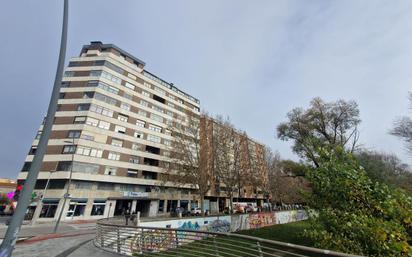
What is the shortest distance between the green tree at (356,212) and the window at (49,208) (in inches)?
1405

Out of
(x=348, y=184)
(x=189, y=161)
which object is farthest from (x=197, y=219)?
(x=348, y=184)

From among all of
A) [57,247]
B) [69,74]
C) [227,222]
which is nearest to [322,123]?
[227,222]

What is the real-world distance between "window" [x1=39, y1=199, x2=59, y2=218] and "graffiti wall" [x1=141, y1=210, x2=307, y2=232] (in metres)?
23.6

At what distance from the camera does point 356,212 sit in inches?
260

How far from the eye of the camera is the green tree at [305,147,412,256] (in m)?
5.38

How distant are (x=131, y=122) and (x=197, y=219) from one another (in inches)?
1114

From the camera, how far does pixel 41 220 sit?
94.4ft

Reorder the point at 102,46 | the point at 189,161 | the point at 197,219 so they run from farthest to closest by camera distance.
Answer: the point at 102,46, the point at 189,161, the point at 197,219

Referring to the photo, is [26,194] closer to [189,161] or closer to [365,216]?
[365,216]

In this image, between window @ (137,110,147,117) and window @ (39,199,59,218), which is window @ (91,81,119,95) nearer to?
window @ (137,110,147,117)

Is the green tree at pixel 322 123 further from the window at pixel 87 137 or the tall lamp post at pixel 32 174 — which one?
the window at pixel 87 137

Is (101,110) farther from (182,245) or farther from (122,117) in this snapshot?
(182,245)

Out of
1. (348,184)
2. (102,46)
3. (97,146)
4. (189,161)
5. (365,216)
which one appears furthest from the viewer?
(102,46)

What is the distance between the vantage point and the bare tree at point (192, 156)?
26220 mm
